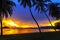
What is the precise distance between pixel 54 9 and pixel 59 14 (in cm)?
446

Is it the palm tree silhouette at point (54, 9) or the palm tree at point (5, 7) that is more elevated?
the palm tree at point (5, 7)

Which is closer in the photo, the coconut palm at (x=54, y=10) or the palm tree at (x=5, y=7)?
the palm tree at (x=5, y=7)

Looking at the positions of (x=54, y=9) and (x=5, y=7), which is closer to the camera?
(x=5, y=7)

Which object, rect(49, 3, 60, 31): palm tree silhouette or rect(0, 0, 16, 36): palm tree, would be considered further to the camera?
rect(49, 3, 60, 31): palm tree silhouette

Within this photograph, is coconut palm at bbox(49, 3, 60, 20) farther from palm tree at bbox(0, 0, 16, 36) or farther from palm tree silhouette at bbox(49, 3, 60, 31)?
palm tree at bbox(0, 0, 16, 36)

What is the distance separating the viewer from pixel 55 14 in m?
67.9

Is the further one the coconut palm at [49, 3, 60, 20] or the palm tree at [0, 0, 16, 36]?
the coconut palm at [49, 3, 60, 20]

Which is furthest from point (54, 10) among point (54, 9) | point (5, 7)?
point (5, 7)

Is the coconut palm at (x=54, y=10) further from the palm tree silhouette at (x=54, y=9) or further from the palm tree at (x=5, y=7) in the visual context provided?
the palm tree at (x=5, y=7)

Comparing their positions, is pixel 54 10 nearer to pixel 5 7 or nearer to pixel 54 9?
pixel 54 9

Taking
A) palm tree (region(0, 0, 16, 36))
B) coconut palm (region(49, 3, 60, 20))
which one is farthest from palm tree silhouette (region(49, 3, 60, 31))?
palm tree (region(0, 0, 16, 36))

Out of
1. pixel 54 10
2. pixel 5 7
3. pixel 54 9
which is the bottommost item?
pixel 54 10

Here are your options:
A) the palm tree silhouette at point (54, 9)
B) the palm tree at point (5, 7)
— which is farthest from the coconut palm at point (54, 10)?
the palm tree at point (5, 7)

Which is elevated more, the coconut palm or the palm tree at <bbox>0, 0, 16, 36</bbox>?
the palm tree at <bbox>0, 0, 16, 36</bbox>
